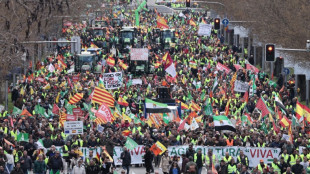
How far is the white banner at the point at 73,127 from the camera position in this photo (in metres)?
32.5

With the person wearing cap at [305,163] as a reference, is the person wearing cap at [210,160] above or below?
below

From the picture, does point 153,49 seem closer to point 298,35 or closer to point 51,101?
point 298,35

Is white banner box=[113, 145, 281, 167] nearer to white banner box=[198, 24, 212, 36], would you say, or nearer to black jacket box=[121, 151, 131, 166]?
black jacket box=[121, 151, 131, 166]

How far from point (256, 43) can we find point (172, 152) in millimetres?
42941

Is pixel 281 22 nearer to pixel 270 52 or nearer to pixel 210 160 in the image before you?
pixel 270 52

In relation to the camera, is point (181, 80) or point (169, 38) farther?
point (169, 38)

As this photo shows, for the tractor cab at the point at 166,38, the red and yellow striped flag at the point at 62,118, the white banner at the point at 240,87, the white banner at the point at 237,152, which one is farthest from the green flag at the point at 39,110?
the tractor cab at the point at 166,38

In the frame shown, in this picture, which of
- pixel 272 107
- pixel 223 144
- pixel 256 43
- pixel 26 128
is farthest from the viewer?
pixel 256 43

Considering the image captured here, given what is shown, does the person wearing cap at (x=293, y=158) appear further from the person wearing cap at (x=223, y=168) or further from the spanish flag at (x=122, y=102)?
the spanish flag at (x=122, y=102)

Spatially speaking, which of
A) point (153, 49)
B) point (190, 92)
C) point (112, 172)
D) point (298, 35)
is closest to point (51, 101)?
point (190, 92)

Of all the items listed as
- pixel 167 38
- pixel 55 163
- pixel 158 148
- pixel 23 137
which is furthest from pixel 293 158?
pixel 167 38

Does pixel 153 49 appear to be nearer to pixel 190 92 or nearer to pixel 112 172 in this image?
pixel 190 92

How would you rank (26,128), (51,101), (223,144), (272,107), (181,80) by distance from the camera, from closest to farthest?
(223,144) < (26,128) < (272,107) < (51,101) < (181,80)

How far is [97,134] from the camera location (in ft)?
107
